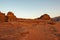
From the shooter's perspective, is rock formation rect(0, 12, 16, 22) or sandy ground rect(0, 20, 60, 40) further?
rock formation rect(0, 12, 16, 22)

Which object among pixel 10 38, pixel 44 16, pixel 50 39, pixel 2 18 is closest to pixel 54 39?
pixel 50 39

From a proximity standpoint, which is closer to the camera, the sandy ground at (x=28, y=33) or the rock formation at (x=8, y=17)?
the sandy ground at (x=28, y=33)

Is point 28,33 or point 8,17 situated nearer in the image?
point 28,33

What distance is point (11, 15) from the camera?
162 ft

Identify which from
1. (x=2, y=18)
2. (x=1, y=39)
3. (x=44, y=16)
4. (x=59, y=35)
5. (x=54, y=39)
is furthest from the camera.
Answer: (x=44, y=16)

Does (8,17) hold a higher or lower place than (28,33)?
higher

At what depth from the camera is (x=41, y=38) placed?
36.1ft

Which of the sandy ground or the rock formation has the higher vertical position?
the rock formation

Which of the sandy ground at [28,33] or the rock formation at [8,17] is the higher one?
the rock formation at [8,17]

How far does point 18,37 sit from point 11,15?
130 ft

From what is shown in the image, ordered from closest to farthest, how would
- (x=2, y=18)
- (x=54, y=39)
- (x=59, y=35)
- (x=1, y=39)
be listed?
(x=1, y=39) → (x=54, y=39) → (x=59, y=35) → (x=2, y=18)

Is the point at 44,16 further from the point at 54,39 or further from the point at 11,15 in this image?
the point at 54,39

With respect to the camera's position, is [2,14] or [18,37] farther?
[2,14]

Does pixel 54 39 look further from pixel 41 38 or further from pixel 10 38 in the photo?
pixel 10 38
